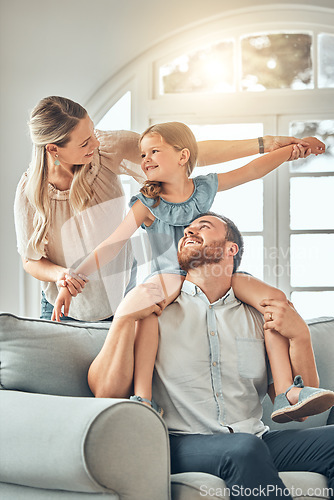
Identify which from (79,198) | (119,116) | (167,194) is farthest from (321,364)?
(119,116)

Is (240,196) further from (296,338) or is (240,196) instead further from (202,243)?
(296,338)

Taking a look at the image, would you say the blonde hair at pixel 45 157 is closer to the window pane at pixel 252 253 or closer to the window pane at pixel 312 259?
the window pane at pixel 252 253

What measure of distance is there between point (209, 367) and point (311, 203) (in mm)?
1307

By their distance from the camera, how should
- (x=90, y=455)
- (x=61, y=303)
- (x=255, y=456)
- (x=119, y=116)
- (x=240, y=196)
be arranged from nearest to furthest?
(x=90, y=455) < (x=255, y=456) < (x=61, y=303) < (x=240, y=196) < (x=119, y=116)

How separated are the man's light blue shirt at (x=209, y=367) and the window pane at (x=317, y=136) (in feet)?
3.78

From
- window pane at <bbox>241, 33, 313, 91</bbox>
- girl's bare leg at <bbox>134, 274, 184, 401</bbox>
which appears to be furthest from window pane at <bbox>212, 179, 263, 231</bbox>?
girl's bare leg at <bbox>134, 274, 184, 401</bbox>

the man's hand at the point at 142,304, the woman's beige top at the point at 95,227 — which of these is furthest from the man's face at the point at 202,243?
the woman's beige top at the point at 95,227

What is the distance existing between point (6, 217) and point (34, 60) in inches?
28.1

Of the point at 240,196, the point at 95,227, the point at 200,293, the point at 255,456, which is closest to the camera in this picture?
the point at 255,456

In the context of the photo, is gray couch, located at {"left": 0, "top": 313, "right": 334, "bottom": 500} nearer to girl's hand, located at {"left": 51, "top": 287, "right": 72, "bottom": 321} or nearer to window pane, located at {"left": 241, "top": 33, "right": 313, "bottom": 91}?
girl's hand, located at {"left": 51, "top": 287, "right": 72, "bottom": 321}

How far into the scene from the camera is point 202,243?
1872mm

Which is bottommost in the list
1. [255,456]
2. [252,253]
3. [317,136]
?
[255,456]

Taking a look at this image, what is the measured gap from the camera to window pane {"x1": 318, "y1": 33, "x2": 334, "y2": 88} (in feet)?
9.27

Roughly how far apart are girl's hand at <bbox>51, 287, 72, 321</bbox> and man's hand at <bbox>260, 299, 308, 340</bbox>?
0.66 meters
